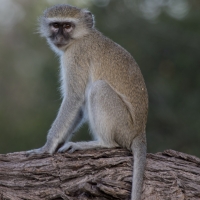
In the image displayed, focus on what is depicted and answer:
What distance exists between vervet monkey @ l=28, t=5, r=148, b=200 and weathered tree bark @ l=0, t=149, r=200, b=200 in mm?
243

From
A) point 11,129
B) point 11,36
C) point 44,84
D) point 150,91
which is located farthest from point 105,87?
point 11,36

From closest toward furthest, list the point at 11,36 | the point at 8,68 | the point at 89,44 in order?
the point at 89,44, the point at 8,68, the point at 11,36

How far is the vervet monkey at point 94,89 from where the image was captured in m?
7.92

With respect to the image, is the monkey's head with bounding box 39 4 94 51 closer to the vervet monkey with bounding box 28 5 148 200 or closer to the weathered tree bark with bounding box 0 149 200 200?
the vervet monkey with bounding box 28 5 148 200

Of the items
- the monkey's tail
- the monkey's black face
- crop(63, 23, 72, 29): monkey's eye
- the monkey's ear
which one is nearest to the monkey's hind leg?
the monkey's tail

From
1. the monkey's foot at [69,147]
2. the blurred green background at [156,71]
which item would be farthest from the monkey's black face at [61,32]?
the blurred green background at [156,71]

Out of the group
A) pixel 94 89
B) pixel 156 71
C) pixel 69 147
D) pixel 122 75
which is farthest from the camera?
pixel 156 71

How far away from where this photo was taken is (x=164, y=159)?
765cm

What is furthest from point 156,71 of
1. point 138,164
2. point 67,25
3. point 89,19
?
point 138,164

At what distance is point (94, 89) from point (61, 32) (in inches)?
52.8

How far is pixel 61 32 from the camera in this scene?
878cm

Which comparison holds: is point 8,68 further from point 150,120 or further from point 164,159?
point 164,159

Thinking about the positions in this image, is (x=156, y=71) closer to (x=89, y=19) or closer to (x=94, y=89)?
(x=89, y=19)

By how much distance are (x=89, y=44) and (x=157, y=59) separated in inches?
534
